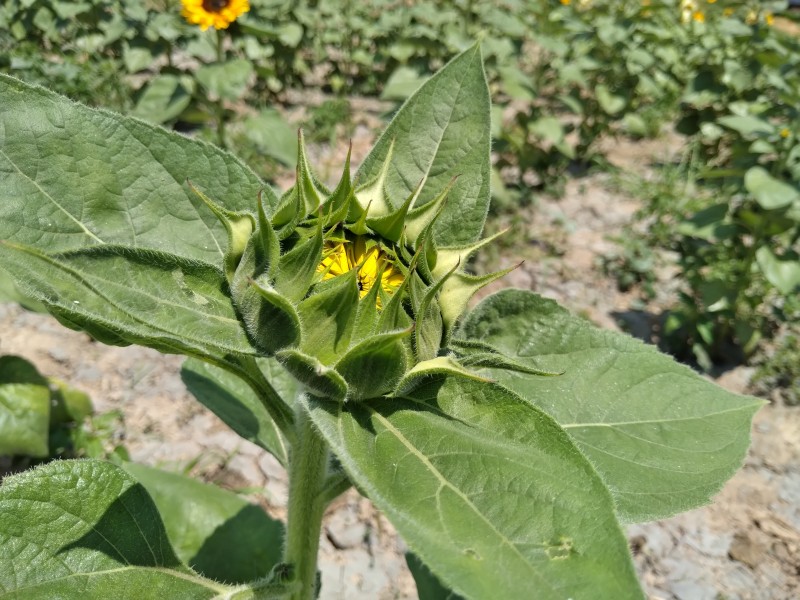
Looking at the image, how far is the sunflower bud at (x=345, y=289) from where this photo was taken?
2.90 ft

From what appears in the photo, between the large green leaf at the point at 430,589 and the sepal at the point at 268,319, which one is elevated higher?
the sepal at the point at 268,319

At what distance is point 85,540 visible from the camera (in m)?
1.16

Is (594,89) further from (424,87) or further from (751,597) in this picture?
(424,87)

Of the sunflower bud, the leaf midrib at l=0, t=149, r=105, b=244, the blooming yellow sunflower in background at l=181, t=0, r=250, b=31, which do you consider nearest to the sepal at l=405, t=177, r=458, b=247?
the sunflower bud

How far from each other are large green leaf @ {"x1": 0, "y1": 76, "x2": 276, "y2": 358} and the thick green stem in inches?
9.4

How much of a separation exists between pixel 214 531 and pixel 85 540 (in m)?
0.80

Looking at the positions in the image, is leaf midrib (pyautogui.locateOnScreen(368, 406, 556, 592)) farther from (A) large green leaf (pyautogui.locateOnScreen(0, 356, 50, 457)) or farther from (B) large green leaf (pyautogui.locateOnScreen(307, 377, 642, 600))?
(A) large green leaf (pyautogui.locateOnScreen(0, 356, 50, 457))

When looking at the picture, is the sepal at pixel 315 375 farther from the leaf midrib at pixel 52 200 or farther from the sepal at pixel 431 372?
the leaf midrib at pixel 52 200

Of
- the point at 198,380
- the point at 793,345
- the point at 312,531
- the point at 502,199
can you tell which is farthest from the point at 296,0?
the point at 312,531

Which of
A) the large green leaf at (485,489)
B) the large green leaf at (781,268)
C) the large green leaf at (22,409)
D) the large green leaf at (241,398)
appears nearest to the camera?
the large green leaf at (485,489)

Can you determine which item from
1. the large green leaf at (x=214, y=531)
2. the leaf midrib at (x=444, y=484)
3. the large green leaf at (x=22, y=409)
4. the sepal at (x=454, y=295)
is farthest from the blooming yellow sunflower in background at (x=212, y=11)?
the leaf midrib at (x=444, y=484)

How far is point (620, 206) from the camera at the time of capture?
15.6 ft

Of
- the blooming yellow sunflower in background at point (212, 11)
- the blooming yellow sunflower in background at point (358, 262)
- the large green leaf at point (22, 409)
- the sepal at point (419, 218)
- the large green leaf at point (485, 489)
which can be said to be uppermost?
the sepal at point (419, 218)

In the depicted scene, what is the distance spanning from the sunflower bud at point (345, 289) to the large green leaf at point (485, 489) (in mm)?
44
